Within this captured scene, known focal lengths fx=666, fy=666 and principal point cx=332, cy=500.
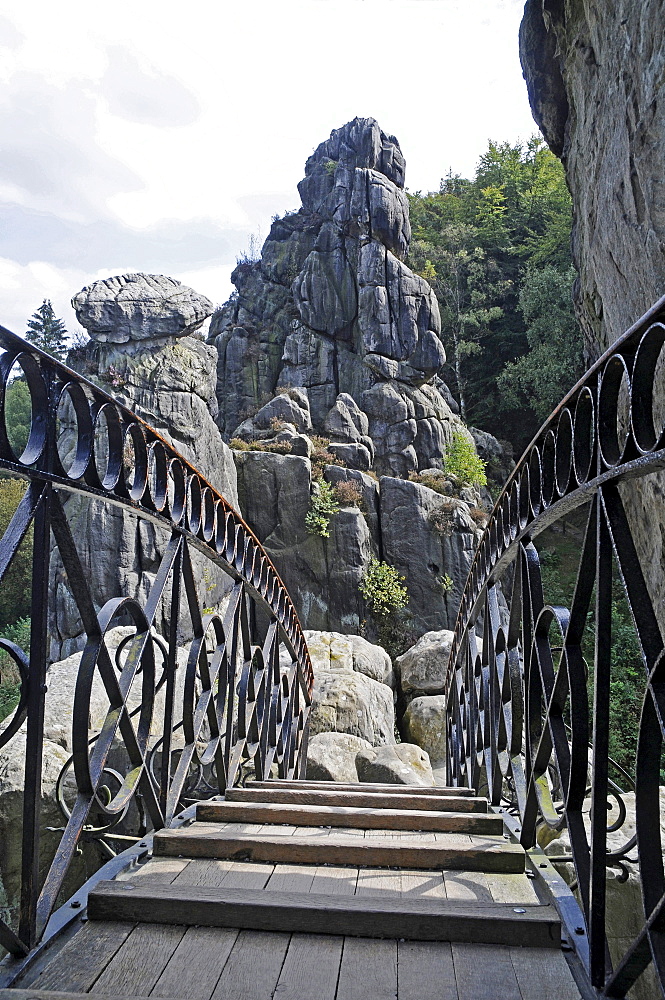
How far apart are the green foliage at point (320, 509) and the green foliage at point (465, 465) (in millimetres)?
4277

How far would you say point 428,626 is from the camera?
15859mm

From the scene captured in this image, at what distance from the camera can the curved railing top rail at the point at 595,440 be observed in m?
1.19

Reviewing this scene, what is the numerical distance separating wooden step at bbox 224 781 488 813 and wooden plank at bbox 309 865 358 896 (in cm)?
103

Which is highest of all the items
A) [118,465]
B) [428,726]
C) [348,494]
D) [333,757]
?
[348,494]

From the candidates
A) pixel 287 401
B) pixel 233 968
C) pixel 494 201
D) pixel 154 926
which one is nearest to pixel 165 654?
pixel 154 926

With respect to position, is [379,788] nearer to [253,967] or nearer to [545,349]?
[253,967]

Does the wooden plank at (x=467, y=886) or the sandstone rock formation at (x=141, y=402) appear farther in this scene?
the sandstone rock formation at (x=141, y=402)

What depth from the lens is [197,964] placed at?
1.49 m

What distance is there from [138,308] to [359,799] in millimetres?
13846

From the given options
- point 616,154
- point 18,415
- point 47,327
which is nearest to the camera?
point 616,154

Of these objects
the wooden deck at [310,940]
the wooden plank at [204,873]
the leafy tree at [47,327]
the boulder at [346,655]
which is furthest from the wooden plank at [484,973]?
the leafy tree at [47,327]

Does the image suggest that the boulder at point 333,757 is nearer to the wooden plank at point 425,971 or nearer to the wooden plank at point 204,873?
the wooden plank at point 204,873

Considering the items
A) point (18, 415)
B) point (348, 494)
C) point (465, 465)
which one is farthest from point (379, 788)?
point (18, 415)

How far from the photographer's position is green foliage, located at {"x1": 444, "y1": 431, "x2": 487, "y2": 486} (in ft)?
61.3
